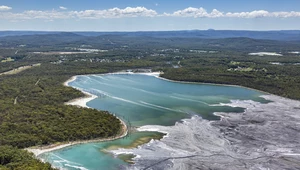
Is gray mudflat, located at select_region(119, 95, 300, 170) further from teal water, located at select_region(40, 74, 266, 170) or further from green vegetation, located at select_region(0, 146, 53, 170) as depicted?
green vegetation, located at select_region(0, 146, 53, 170)

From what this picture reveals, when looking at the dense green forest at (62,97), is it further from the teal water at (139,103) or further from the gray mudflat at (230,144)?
the gray mudflat at (230,144)

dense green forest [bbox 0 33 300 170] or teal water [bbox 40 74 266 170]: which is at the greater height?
dense green forest [bbox 0 33 300 170]

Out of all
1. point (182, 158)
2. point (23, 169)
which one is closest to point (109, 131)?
point (182, 158)

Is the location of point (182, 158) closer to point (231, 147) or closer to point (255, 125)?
point (231, 147)

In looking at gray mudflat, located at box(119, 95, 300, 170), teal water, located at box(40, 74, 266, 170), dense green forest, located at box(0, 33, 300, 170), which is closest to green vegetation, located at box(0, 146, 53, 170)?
dense green forest, located at box(0, 33, 300, 170)

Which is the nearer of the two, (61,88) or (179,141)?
(179,141)

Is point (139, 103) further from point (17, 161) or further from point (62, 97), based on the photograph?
point (17, 161)

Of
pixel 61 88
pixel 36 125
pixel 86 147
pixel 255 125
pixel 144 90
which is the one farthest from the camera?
pixel 144 90
